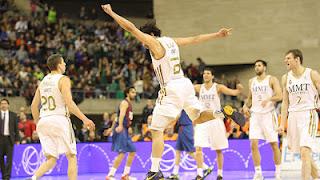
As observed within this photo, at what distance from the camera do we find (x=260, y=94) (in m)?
12.6

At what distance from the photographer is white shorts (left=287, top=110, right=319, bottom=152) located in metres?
9.54

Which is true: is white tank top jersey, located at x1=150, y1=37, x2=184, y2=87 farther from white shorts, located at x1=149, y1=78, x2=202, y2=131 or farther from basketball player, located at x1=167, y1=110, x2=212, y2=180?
basketball player, located at x1=167, y1=110, x2=212, y2=180

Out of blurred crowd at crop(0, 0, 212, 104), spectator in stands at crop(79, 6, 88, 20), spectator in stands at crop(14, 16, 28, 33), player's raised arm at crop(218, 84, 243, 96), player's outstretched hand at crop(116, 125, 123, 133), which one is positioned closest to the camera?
player's raised arm at crop(218, 84, 243, 96)

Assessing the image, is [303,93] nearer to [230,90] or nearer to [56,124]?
[230,90]

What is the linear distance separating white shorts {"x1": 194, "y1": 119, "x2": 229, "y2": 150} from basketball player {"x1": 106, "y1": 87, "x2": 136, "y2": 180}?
174 centimetres

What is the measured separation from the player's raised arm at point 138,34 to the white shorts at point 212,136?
13.9 feet

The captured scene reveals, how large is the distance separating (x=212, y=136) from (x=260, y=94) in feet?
4.77

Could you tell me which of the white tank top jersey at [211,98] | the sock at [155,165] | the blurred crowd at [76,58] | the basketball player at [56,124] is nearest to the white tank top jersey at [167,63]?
the sock at [155,165]

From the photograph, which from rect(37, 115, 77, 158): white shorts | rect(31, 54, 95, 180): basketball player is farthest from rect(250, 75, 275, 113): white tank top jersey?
rect(37, 115, 77, 158): white shorts

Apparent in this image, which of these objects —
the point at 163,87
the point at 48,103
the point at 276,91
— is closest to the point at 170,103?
the point at 163,87

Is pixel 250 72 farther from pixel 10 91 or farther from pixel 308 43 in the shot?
pixel 10 91

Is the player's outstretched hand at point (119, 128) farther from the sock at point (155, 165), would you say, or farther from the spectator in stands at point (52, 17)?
the spectator in stands at point (52, 17)

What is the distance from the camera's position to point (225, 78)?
27.3m

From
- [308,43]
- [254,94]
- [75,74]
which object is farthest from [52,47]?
[254,94]
